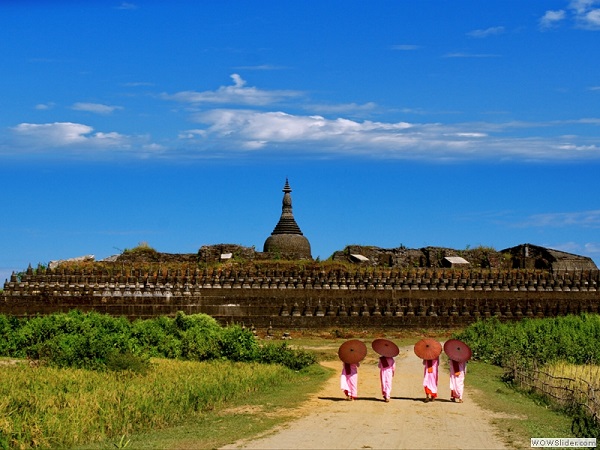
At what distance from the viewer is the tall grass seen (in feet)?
41.3

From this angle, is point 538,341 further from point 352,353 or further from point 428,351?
point 352,353

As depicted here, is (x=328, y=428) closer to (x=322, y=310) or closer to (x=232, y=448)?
(x=232, y=448)

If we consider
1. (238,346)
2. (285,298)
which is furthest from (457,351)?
(285,298)

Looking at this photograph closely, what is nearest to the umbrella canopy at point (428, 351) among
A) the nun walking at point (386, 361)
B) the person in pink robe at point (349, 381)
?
the nun walking at point (386, 361)

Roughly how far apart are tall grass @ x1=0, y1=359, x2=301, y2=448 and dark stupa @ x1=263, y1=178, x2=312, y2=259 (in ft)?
76.1

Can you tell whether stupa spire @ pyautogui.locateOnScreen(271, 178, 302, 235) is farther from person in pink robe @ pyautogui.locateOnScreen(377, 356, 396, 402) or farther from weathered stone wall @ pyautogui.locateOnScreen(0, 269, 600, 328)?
person in pink robe @ pyautogui.locateOnScreen(377, 356, 396, 402)

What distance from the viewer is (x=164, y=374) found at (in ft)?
60.6

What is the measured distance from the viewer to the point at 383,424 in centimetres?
1406

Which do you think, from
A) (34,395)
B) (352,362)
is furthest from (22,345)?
(352,362)

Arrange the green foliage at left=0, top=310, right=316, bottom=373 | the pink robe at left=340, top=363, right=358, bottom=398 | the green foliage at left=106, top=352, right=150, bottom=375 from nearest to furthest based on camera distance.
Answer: the pink robe at left=340, top=363, right=358, bottom=398 < the green foliage at left=106, top=352, right=150, bottom=375 < the green foliage at left=0, top=310, right=316, bottom=373

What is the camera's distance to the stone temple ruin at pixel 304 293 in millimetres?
34688

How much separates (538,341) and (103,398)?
622 inches

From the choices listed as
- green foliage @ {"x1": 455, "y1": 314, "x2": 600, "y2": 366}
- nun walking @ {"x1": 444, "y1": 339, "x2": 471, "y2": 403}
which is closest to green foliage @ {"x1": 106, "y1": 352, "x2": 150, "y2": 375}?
nun walking @ {"x1": 444, "y1": 339, "x2": 471, "y2": 403}

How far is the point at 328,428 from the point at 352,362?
2.81 meters
